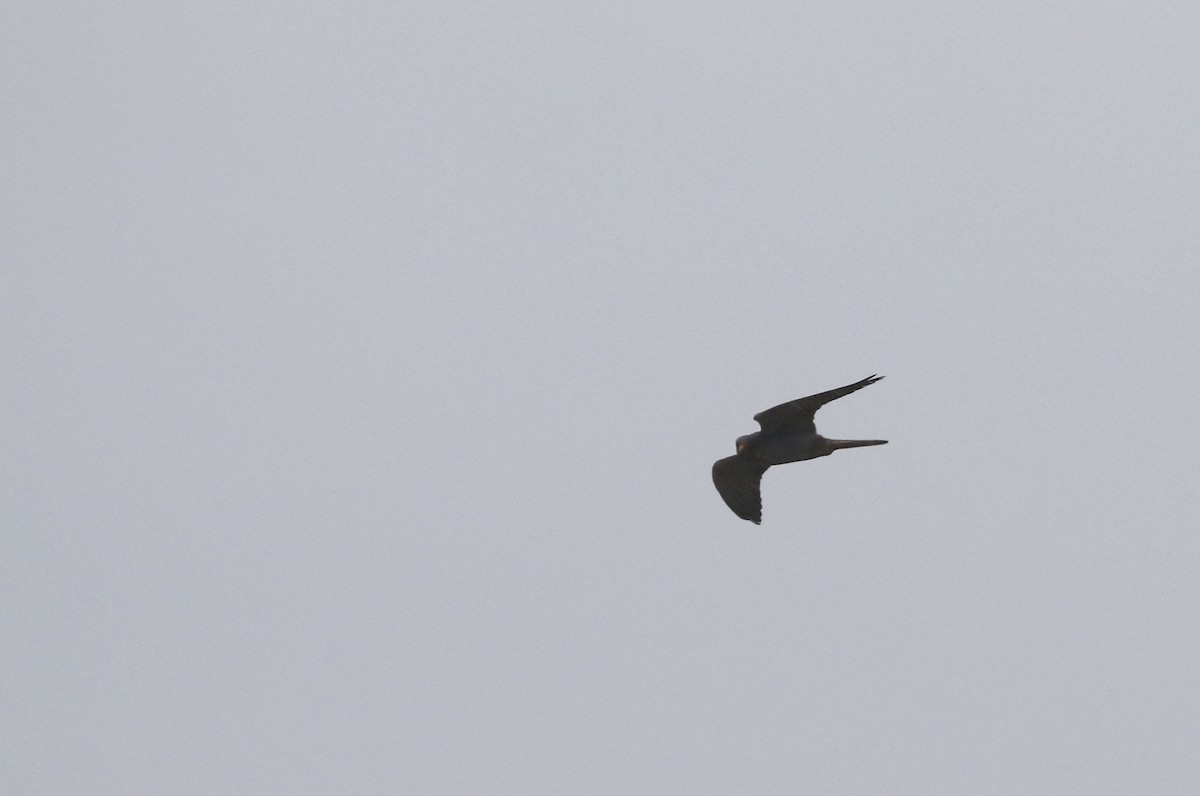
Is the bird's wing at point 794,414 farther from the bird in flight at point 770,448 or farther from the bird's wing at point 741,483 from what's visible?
the bird's wing at point 741,483

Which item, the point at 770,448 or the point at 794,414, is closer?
the point at 794,414

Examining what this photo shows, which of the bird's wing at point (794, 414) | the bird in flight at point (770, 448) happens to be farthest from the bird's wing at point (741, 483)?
the bird's wing at point (794, 414)

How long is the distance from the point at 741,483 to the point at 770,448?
54.2 inches

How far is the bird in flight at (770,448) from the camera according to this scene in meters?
24.7

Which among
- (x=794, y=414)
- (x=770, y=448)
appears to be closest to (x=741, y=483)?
(x=770, y=448)

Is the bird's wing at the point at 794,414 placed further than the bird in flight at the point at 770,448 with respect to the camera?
No

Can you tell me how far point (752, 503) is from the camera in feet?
89.2

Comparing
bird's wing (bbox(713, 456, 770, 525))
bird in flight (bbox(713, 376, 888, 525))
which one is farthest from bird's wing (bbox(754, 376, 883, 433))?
bird's wing (bbox(713, 456, 770, 525))

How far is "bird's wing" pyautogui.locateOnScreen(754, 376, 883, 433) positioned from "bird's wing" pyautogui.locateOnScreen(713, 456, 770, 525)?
1.28 m

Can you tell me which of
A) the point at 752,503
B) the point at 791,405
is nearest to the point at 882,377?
the point at 791,405

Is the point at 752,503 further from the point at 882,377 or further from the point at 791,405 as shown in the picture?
the point at 882,377

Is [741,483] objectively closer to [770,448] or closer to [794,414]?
[770,448]

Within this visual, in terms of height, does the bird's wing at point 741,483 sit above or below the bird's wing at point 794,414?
below

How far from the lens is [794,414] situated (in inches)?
979
